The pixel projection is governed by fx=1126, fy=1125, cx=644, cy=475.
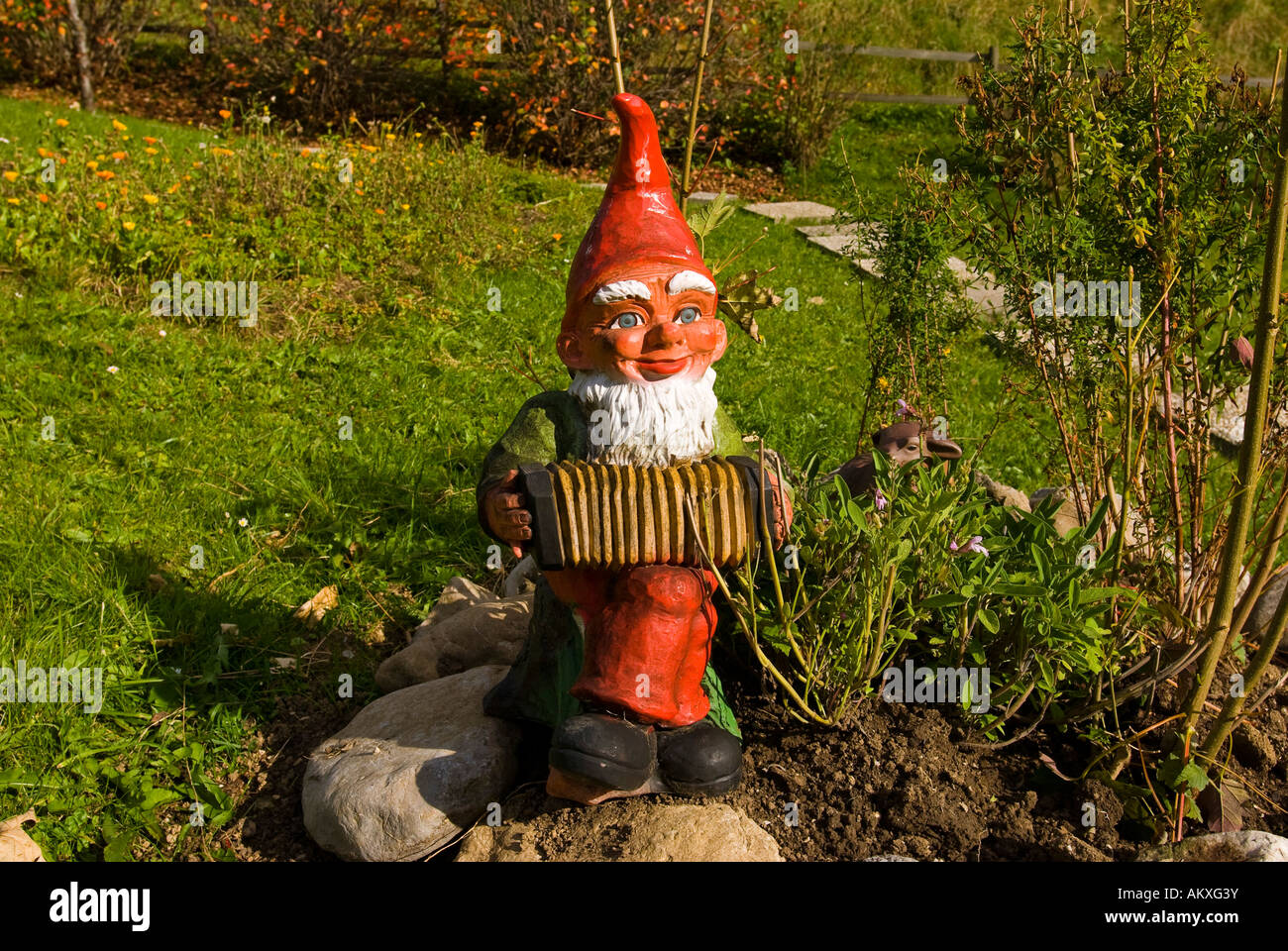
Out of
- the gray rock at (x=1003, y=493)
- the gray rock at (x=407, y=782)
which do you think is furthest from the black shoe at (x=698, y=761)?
the gray rock at (x=1003, y=493)

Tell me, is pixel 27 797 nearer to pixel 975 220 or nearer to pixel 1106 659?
pixel 1106 659

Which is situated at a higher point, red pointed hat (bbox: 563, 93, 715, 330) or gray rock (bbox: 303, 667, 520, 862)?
red pointed hat (bbox: 563, 93, 715, 330)

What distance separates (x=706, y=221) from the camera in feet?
10.9

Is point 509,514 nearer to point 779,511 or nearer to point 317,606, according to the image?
point 779,511

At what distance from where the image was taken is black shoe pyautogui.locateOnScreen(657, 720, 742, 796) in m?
2.65

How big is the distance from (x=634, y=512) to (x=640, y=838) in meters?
0.77

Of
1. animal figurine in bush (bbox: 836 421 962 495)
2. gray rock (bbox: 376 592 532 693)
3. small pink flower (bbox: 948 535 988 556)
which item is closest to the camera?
small pink flower (bbox: 948 535 988 556)

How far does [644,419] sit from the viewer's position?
2.79 meters

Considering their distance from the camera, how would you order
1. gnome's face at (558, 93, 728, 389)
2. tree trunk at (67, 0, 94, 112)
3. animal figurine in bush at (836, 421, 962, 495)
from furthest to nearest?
tree trunk at (67, 0, 94, 112) < animal figurine in bush at (836, 421, 962, 495) < gnome's face at (558, 93, 728, 389)

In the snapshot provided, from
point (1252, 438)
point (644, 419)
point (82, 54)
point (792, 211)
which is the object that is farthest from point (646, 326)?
point (82, 54)

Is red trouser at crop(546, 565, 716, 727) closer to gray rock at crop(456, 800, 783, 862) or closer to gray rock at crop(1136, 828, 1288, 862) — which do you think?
gray rock at crop(456, 800, 783, 862)

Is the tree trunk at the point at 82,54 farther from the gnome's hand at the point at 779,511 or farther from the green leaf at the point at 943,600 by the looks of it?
the green leaf at the point at 943,600

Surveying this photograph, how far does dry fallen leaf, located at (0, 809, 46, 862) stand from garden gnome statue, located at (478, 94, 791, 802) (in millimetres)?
1337

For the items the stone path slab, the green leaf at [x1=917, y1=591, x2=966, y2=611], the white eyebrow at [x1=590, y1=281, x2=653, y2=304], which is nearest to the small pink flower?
the green leaf at [x1=917, y1=591, x2=966, y2=611]
